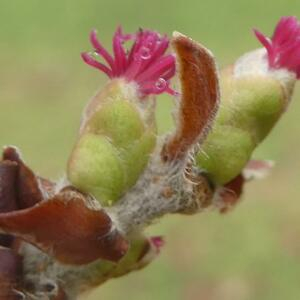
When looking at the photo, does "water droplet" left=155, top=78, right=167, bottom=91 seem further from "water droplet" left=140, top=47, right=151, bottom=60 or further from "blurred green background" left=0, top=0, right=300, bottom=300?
"blurred green background" left=0, top=0, right=300, bottom=300

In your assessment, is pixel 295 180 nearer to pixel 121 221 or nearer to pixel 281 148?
pixel 281 148

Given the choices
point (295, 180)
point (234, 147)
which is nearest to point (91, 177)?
point (234, 147)

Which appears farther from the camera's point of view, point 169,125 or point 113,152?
point 169,125

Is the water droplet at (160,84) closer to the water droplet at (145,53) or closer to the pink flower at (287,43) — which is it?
the water droplet at (145,53)

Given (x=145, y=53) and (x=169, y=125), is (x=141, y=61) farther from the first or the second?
(x=169, y=125)

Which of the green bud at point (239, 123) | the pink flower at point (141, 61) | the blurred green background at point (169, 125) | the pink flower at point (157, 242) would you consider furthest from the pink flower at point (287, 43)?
the blurred green background at point (169, 125)

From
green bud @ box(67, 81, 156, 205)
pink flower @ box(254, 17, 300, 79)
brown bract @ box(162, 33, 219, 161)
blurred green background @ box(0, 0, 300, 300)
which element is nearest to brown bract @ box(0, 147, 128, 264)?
green bud @ box(67, 81, 156, 205)

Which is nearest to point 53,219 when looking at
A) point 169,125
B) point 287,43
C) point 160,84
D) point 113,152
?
point 113,152
